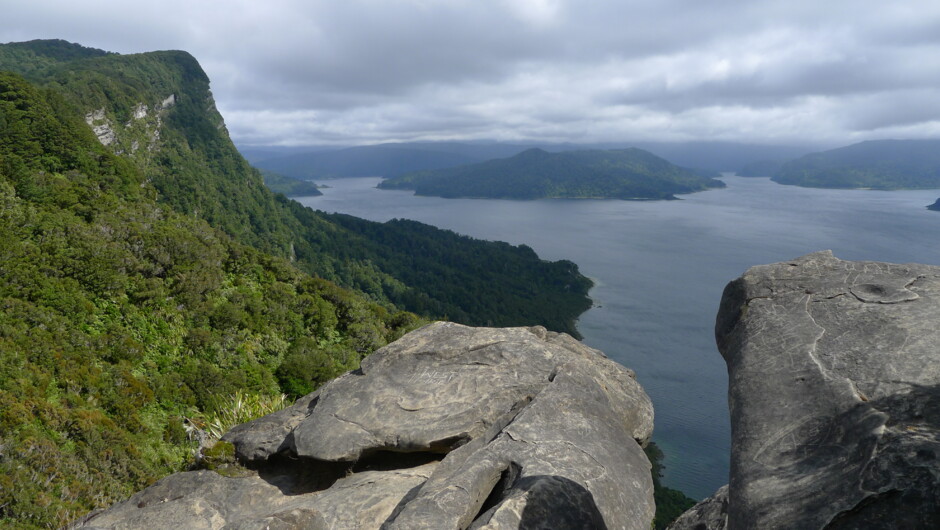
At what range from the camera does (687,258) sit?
111 metres

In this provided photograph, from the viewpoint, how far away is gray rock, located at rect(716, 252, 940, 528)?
10.2 feet

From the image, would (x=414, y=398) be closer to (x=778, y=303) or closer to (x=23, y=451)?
(x=778, y=303)

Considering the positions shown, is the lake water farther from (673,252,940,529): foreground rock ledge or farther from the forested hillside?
(673,252,940,529): foreground rock ledge

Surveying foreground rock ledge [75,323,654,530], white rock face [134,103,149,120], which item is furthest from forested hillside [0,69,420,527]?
white rock face [134,103,149,120]

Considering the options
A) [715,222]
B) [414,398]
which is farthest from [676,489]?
[715,222]

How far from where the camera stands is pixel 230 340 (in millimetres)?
26812

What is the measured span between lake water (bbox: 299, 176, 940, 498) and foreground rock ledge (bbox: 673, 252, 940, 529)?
41.1 m

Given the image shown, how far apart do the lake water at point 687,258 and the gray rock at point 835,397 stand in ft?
135

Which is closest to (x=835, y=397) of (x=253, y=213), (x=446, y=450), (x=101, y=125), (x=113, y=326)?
(x=446, y=450)

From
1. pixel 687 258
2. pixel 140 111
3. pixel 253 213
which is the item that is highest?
pixel 140 111

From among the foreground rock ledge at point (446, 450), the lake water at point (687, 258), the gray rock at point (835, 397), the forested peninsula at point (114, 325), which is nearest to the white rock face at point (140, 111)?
the forested peninsula at point (114, 325)

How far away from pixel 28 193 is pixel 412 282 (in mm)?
76826

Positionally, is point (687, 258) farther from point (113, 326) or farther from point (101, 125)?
point (113, 326)

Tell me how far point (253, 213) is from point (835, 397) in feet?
310
